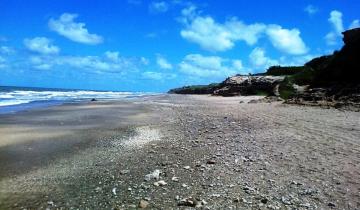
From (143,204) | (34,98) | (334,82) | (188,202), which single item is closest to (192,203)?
(188,202)

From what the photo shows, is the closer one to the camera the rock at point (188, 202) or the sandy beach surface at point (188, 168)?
the rock at point (188, 202)

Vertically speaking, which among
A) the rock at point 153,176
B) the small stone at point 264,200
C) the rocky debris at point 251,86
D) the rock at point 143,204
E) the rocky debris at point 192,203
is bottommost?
the rock at point 143,204

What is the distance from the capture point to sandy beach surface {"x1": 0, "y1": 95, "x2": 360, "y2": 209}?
7410 mm

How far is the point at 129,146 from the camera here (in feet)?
43.0

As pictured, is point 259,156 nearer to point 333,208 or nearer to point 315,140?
point 315,140

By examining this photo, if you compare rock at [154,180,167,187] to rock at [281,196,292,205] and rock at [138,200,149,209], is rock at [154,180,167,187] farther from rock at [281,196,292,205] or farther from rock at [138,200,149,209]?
rock at [281,196,292,205]

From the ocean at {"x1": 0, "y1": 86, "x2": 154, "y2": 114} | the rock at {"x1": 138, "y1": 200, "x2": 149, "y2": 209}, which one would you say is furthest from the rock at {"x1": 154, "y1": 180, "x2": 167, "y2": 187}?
the ocean at {"x1": 0, "y1": 86, "x2": 154, "y2": 114}

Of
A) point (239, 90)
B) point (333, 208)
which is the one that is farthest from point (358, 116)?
point (239, 90)

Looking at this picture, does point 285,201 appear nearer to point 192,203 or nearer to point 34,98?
point 192,203

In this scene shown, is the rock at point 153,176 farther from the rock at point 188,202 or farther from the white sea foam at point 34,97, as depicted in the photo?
the white sea foam at point 34,97

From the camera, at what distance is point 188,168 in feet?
31.6

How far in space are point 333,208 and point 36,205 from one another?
220 inches

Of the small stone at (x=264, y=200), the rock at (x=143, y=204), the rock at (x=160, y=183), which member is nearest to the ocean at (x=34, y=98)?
the rock at (x=160, y=183)

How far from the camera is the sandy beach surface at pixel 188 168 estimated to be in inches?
292
